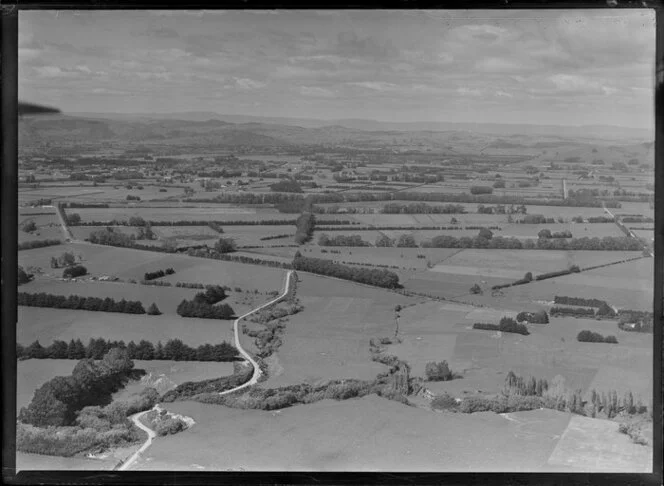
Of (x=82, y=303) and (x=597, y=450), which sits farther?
(x=82, y=303)

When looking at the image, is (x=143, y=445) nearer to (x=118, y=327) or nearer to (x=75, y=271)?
(x=118, y=327)

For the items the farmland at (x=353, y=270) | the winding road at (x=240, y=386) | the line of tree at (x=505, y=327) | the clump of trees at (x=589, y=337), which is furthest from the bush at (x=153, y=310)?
the clump of trees at (x=589, y=337)

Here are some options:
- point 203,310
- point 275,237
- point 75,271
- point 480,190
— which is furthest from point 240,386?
point 480,190

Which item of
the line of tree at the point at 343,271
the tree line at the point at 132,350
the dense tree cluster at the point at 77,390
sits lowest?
the dense tree cluster at the point at 77,390

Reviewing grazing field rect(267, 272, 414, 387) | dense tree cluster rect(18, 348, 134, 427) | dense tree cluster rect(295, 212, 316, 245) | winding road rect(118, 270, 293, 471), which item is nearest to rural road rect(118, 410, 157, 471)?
winding road rect(118, 270, 293, 471)

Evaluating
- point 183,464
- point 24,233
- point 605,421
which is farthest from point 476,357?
point 24,233

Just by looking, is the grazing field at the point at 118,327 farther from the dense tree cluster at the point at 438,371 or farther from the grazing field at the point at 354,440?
the dense tree cluster at the point at 438,371
